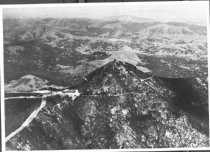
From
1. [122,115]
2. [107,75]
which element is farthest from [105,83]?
[122,115]

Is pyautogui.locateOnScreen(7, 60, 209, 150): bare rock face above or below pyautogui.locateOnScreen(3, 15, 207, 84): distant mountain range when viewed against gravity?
below

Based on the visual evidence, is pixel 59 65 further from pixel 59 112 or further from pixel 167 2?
pixel 167 2

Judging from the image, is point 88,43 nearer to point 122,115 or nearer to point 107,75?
point 107,75

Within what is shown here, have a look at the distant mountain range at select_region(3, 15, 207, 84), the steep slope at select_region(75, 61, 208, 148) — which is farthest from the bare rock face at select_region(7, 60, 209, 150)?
the distant mountain range at select_region(3, 15, 207, 84)

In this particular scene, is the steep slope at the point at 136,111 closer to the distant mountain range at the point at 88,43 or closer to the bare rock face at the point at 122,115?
the bare rock face at the point at 122,115

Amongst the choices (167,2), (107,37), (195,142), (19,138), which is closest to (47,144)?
(19,138)

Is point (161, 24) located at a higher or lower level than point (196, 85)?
higher

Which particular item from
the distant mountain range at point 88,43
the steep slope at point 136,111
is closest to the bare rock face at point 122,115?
the steep slope at point 136,111

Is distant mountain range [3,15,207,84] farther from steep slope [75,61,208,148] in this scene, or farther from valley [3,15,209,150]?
steep slope [75,61,208,148]
